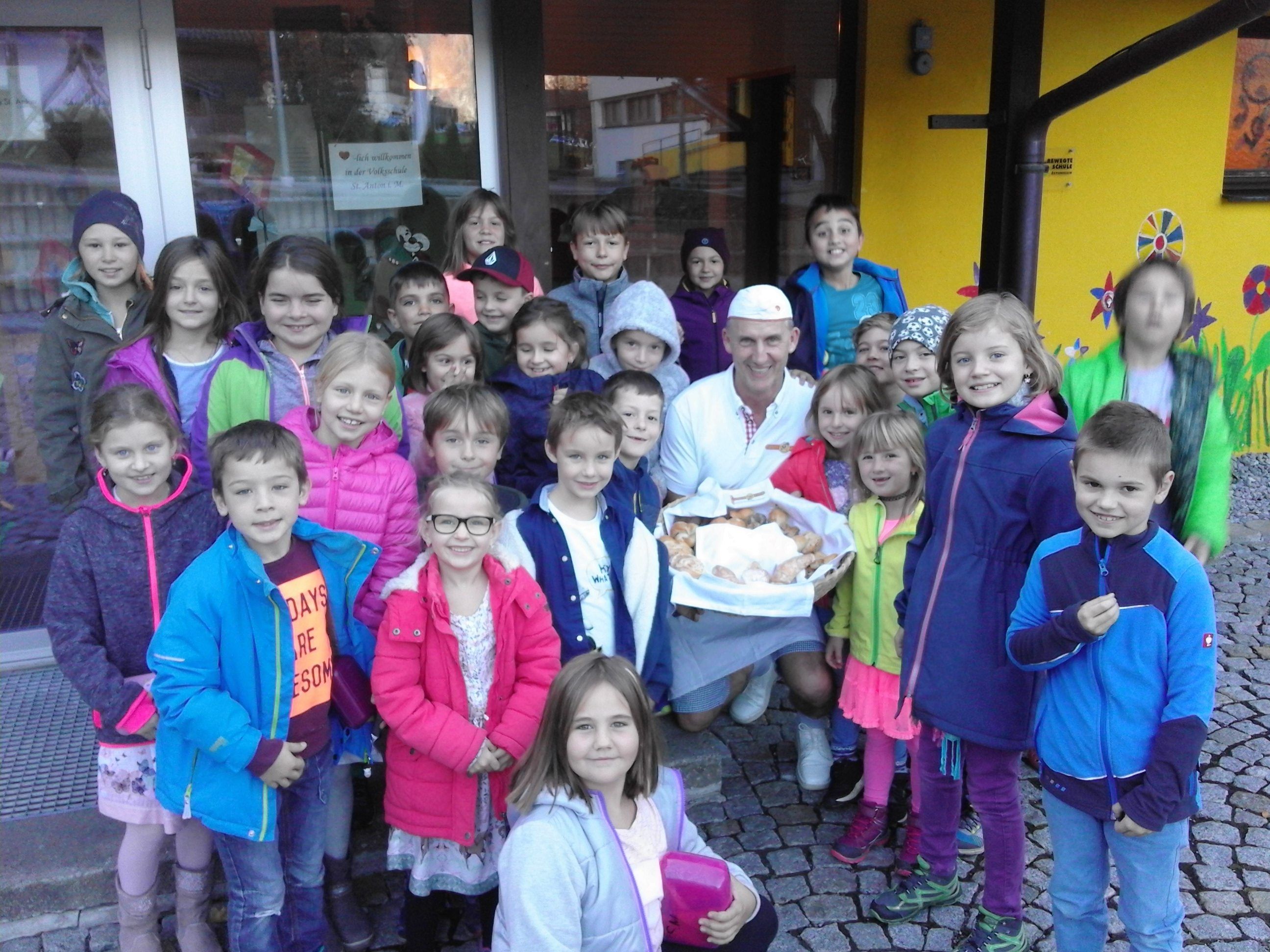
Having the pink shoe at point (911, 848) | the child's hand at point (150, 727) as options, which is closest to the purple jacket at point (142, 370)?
the child's hand at point (150, 727)

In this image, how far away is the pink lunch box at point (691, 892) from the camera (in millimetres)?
2102

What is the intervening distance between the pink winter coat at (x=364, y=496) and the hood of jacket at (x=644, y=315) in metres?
1.06

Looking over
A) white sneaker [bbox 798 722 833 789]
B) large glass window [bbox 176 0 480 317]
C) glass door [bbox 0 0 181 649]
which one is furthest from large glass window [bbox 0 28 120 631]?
white sneaker [bbox 798 722 833 789]

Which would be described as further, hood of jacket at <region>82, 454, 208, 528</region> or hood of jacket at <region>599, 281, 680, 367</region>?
hood of jacket at <region>599, 281, 680, 367</region>

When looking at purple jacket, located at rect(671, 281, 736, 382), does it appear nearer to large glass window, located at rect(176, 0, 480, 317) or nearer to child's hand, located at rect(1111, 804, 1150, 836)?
large glass window, located at rect(176, 0, 480, 317)

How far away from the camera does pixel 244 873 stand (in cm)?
241

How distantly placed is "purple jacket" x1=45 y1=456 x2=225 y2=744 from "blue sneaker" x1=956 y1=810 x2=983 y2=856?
2.28 meters

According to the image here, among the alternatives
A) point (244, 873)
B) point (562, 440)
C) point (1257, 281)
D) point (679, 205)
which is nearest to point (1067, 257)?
point (1257, 281)

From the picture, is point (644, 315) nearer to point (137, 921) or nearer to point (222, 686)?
point (222, 686)

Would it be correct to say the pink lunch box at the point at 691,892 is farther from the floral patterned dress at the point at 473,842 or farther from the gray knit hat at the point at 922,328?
the gray knit hat at the point at 922,328

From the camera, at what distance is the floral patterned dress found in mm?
2473

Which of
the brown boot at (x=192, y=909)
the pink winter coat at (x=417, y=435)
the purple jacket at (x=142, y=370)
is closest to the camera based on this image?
the brown boot at (x=192, y=909)


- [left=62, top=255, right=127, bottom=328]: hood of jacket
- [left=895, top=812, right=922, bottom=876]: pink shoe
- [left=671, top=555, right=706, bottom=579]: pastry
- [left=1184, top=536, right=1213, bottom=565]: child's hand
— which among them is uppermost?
[left=62, top=255, right=127, bottom=328]: hood of jacket

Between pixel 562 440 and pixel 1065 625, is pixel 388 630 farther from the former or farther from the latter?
pixel 1065 625
